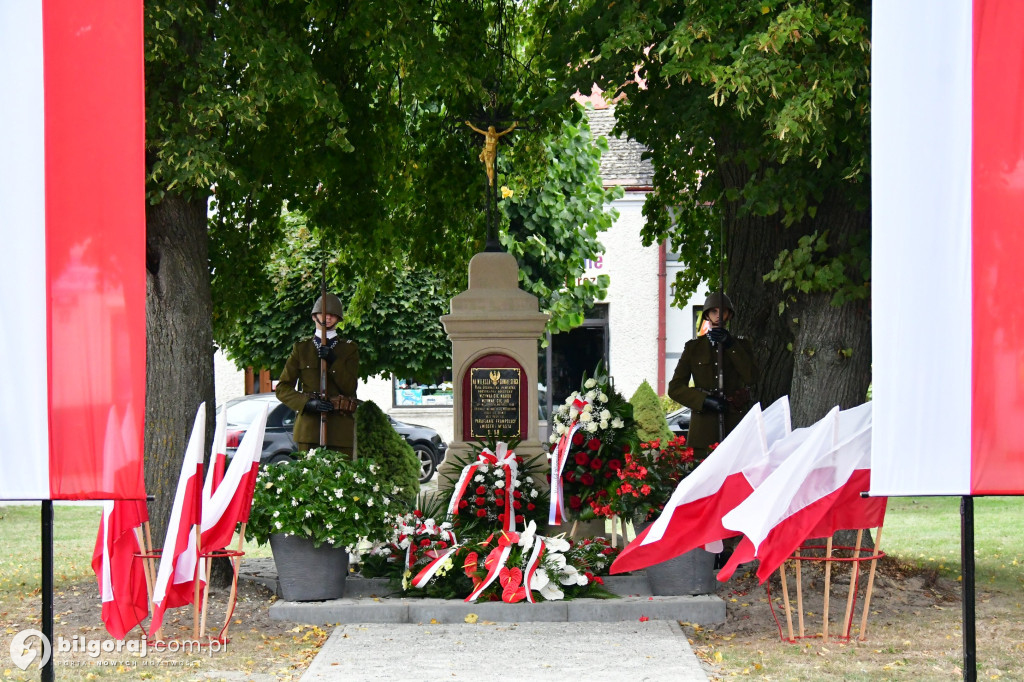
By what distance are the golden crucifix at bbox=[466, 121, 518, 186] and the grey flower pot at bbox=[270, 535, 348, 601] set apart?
4.15m

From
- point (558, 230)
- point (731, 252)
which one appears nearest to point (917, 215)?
point (731, 252)

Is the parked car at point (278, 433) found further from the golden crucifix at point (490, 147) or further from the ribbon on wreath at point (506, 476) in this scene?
the ribbon on wreath at point (506, 476)

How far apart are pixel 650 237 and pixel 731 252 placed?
2369mm

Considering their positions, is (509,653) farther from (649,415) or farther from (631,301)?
(631,301)

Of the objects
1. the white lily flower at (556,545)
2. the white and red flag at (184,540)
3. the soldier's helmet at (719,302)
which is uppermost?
the soldier's helmet at (719,302)

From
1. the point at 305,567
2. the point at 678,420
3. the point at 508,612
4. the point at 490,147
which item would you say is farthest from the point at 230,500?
the point at 678,420

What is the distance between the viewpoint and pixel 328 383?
9.90 meters

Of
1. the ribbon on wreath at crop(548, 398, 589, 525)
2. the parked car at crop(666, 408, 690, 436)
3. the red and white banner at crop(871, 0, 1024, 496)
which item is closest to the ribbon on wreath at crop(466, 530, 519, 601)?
the ribbon on wreath at crop(548, 398, 589, 525)

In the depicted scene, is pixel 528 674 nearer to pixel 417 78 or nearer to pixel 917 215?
pixel 917 215

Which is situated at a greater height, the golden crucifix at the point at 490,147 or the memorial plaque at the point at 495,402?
the golden crucifix at the point at 490,147

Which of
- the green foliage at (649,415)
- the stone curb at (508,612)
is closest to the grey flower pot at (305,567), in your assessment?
the stone curb at (508,612)

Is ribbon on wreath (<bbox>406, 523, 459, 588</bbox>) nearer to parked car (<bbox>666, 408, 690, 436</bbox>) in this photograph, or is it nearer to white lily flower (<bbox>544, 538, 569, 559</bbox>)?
white lily flower (<bbox>544, 538, 569, 559</bbox>)

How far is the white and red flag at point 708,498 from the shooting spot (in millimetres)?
6551

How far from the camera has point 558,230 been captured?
19234 mm
